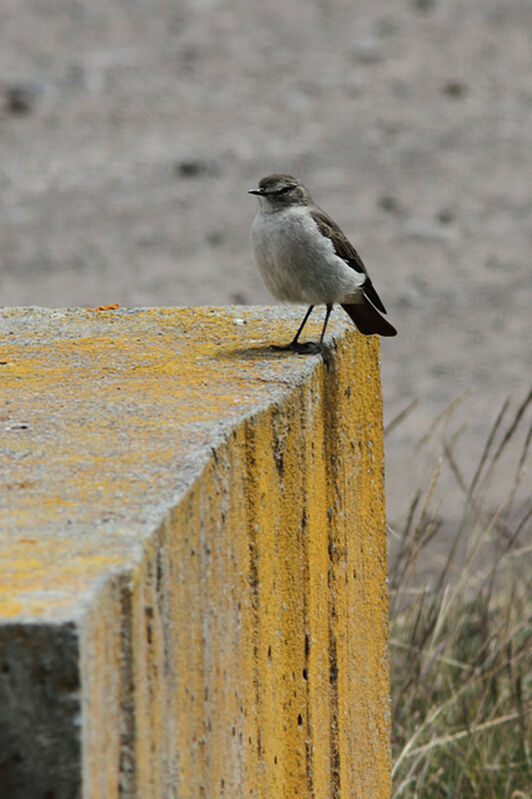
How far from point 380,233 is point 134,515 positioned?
27.4ft

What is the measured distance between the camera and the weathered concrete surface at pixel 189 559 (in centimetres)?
141

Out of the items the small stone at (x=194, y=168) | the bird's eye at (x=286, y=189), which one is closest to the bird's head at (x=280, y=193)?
the bird's eye at (x=286, y=189)

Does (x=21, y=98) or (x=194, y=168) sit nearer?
(x=194, y=168)

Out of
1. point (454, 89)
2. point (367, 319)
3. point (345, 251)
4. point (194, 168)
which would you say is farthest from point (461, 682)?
point (454, 89)

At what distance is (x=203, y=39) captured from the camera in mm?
12445

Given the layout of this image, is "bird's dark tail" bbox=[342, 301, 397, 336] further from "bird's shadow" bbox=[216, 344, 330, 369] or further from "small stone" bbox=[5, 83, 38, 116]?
"small stone" bbox=[5, 83, 38, 116]

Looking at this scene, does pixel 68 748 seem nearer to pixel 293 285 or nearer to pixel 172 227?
pixel 293 285

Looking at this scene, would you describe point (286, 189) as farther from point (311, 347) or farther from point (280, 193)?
point (311, 347)

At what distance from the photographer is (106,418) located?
218cm

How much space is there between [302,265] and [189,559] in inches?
65.2

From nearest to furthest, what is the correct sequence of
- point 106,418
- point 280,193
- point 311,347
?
point 106,418, point 311,347, point 280,193

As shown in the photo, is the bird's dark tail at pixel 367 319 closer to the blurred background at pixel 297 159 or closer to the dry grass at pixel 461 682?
the dry grass at pixel 461 682

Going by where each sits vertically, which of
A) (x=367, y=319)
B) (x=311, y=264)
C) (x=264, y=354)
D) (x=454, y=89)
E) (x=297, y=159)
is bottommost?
(x=264, y=354)

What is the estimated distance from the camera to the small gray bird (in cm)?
328
